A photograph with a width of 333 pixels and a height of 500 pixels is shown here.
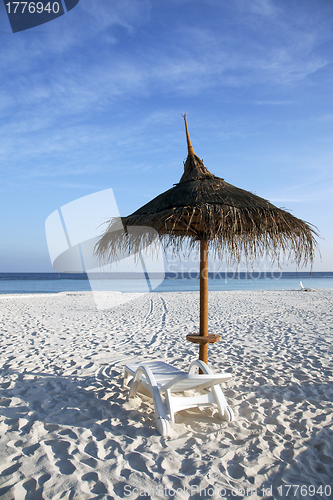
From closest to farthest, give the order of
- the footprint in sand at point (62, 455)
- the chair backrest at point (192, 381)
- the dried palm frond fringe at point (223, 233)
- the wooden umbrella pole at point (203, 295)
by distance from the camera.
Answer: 1. the footprint in sand at point (62, 455)
2. the chair backrest at point (192, 381)
3. the dried palm frond fringe at point (223, 233)
4. the wooden umbrella pole at point (203, 295)

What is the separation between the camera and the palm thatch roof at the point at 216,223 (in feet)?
10.2

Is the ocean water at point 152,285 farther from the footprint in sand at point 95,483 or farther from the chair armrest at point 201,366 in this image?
the footprint in sand at point 95,483

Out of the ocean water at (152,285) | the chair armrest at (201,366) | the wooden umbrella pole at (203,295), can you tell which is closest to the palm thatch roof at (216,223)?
the wooden umbrella pole at (203,295)

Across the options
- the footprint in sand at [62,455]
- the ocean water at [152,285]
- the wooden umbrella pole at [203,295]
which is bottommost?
the ocean water at [152,285]

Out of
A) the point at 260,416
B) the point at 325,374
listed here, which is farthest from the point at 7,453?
the point at 325,374

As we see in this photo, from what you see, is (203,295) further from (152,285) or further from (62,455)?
(152,285)

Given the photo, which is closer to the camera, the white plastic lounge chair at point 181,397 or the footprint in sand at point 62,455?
the footprint in sand at point 62,455

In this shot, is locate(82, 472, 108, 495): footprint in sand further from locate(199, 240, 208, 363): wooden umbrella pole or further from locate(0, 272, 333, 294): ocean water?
locate(0, 272, 333, 294): ocean water

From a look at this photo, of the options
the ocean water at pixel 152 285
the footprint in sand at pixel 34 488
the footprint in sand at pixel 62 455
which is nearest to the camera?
the footprint in sand at pixel 34 488

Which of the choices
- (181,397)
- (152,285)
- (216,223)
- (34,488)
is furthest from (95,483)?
(152,285)

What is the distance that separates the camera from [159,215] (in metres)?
3.16

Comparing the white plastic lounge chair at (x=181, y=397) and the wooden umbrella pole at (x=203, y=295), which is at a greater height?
the wooden umbrella pole at (x=203, y=295)

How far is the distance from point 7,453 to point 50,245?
186 inches

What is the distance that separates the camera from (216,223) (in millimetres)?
3352
